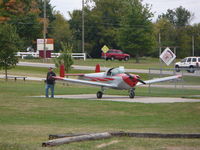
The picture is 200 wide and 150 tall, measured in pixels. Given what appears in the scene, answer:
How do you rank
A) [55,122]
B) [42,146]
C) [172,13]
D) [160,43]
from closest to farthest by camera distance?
[42,146] → [55,122] → [160,43] → [172,13]

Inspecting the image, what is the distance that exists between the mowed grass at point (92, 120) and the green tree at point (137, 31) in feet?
184

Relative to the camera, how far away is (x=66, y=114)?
24.3 metres

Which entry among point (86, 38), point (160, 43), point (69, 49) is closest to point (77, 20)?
point (86, 38)

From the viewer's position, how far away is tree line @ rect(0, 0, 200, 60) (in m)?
86.1

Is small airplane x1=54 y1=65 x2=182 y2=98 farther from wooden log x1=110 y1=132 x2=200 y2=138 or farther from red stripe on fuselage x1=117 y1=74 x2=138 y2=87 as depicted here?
wooden log x1=110 y1=132 x2=200 y2=138

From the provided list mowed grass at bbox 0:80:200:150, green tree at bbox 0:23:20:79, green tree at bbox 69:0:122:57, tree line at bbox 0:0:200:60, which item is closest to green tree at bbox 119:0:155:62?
tree line at bbox 0:0:200:60

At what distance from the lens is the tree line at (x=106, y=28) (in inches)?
3391

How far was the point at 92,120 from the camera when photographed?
73.9ft

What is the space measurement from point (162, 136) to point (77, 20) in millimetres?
101315

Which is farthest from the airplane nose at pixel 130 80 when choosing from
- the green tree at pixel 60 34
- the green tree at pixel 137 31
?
the green tree at pixel 60 34

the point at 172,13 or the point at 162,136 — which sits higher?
the point at 172,13

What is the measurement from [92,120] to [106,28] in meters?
89.9

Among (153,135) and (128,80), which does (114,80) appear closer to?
(128,80)

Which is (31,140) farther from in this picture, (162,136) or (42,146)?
(162,136)
